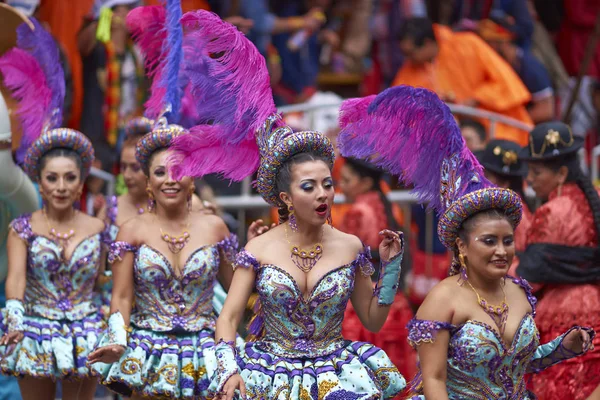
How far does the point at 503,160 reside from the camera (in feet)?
27.0

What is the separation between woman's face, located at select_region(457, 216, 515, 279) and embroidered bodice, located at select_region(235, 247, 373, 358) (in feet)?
2.36

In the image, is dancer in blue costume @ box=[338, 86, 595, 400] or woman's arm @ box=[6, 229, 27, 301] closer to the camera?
dancer in blue costume @ box=[338, 86, 595, 400]

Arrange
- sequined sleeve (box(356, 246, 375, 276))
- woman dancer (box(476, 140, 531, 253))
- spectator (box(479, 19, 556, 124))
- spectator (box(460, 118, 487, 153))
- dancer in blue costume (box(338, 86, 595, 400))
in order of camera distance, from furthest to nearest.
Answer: spectator (box(479, 19, 556, 124)), spectator (box(460, 118, 487, 153)), woman dancer (box(476, 140, 531, 253)), sequined sleeve (box(356, 246, 375, 276)), dancer in blue costume (box(338, 86, 595, 400))

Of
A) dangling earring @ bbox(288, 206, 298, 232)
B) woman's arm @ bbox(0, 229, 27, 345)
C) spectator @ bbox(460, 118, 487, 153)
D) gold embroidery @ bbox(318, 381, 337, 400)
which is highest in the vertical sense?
spectator @ bbox(460, 118, 487, 153)

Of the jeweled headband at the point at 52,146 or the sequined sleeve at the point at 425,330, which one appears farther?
the jeweled headband at the point at 52,146

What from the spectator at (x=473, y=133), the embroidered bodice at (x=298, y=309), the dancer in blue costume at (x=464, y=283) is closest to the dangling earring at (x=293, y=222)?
the embroidered bodice at (x=298, y=309)

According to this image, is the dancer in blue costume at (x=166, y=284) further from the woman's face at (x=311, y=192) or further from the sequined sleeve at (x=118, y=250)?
the woman's face at (x=311, y=192)

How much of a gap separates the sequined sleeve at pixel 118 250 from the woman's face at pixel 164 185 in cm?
31

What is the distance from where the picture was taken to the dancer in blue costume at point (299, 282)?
5766mm

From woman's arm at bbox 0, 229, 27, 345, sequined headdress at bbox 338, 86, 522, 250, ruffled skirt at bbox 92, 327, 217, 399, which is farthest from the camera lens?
woman's arm at bbox 0, 229, 27, 345

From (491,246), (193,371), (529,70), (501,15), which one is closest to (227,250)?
(193,371)

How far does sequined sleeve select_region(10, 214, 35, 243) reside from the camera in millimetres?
7141

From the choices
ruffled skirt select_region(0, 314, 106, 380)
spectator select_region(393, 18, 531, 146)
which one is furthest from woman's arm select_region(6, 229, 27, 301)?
spectator select_region(393, 18, 531, 146)

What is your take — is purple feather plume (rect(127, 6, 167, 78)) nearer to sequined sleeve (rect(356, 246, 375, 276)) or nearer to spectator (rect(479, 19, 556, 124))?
sequined sleeve (rect(356, 246, 375, 276))
